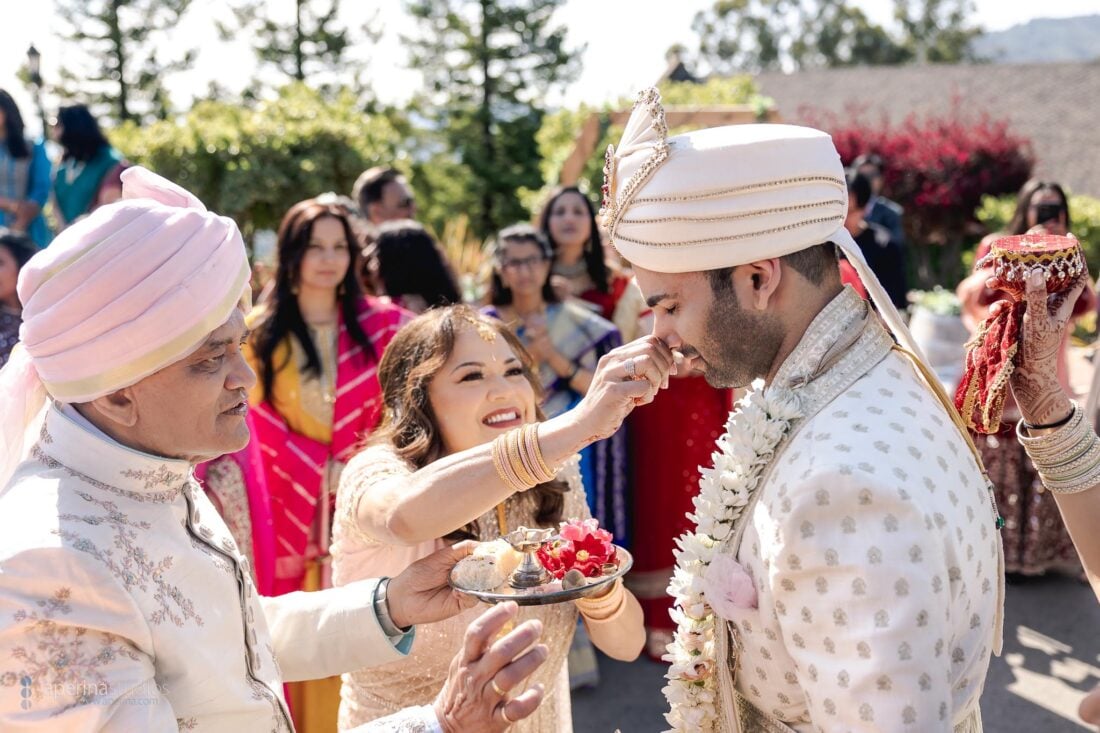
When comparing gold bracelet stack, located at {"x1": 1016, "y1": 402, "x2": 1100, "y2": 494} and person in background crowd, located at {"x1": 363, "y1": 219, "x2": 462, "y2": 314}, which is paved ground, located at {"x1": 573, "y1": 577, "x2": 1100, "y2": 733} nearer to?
person in background crowd, located at {"x1": 363, "y1": 219, "x2": 462, "y2": 314}

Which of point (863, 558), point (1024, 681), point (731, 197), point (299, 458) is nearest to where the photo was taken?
point (863, 558)

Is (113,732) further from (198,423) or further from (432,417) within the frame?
(432,417)

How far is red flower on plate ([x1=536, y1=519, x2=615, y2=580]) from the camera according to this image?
7.33ft

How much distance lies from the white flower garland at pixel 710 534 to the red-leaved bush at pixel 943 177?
63.5 feet

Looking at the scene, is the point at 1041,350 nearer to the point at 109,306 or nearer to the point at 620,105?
the point at 109,306

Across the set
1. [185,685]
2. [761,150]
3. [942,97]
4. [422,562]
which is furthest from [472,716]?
[942,97]

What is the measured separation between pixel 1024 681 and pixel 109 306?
15.8 ft

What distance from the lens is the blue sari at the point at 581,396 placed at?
16.9 ft

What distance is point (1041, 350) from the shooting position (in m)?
2.03

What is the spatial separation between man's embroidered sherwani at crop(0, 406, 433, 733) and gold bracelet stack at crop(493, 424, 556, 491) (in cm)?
60

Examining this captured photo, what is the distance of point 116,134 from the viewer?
1605 centimetres

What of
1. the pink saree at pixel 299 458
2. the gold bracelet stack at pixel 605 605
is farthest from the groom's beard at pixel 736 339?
the pink saree at pixel 299 458

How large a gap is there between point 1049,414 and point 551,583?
3.77 ft

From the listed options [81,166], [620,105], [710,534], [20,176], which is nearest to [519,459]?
[710,534]
